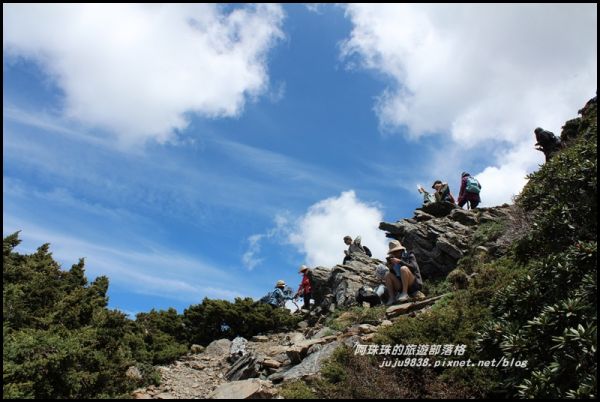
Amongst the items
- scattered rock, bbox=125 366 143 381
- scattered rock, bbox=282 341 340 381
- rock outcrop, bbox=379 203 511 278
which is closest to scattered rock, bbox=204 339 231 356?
scattered rock, bbox=125 366 143 381

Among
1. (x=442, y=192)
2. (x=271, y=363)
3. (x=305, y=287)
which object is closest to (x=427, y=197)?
(x=442, y=192)

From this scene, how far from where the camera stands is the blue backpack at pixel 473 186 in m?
20.7

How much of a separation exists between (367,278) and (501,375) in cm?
1163

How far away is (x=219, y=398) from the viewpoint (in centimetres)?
801

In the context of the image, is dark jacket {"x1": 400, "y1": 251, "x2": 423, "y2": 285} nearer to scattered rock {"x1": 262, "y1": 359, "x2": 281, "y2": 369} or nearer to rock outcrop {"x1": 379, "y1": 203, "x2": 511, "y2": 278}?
rock outcrop {"x1": 379, "y1": 203, "x2": 511, "y2": 278}

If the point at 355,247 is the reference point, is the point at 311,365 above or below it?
below

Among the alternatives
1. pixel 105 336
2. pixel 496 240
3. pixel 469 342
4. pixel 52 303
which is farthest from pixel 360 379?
pixel 496 240

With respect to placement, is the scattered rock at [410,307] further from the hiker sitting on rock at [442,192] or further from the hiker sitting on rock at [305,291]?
Result: the hiker sitting on rock at [442,192]

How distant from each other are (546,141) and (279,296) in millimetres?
14186

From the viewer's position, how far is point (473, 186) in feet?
67.8

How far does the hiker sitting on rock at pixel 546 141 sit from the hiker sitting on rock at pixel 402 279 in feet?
34.8

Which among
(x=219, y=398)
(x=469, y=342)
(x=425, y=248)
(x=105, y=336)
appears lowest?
(x=219, y=398)

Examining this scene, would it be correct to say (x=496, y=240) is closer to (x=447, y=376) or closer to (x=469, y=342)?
(x=469, y=342)

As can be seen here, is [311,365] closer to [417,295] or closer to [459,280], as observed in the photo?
[417,295]
